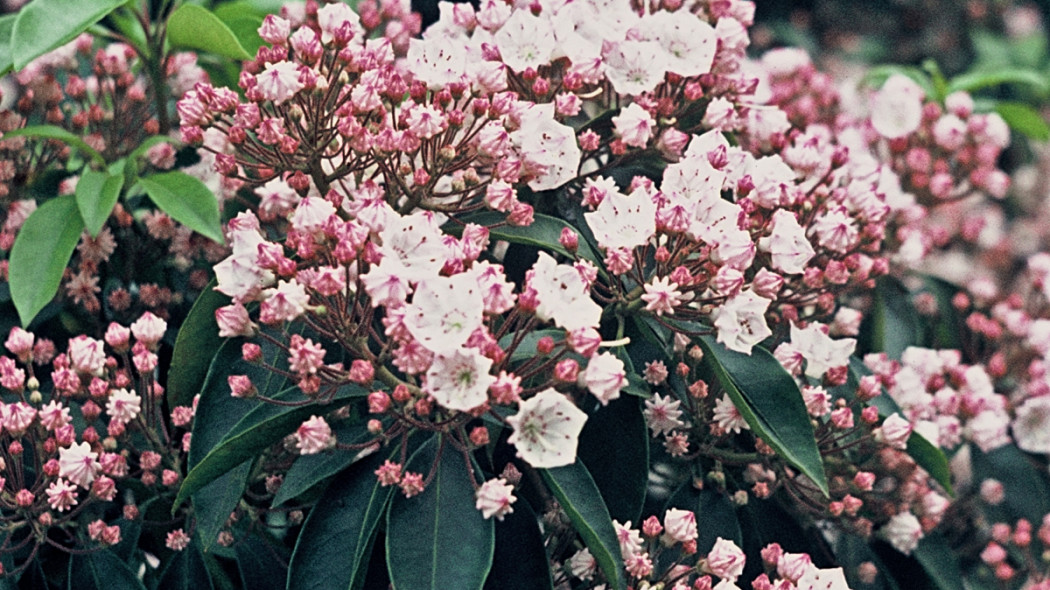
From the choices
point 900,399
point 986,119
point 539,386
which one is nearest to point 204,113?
point 539,386

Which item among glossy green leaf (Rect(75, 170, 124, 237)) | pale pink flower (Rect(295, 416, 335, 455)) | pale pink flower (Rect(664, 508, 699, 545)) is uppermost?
glossy green leaf (Rect(75, 170, 124, 237))

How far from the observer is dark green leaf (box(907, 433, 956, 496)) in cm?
117

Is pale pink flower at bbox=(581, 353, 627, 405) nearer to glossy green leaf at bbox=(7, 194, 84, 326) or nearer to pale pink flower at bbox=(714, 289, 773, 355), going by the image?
pale pink flower at bbox=(714, 289, 773, 355)

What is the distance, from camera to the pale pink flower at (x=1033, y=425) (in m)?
1.44

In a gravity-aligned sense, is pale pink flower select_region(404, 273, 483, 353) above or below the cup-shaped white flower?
above

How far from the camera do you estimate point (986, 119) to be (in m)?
1.61

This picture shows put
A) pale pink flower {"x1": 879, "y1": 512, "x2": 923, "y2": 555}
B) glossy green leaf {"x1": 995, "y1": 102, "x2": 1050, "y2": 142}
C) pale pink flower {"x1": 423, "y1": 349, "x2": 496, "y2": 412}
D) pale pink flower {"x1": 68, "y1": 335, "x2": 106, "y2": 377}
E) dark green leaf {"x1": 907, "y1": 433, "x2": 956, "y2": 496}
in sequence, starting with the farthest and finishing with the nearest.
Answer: glossy green leaf {"x1": 995, "y1": 102, "x2": 1050, "y2": 142} → pale pink flower {"x1": 879, "y1": 512, "x2": 923, "y2": 555} → dark green leaf {"x1": 907, "y1": 433, "x2": 956, "y2": 496} → pale pink flower {"x1": 68, "y1": 335, "x2": 106, "y2": 377} → pale pink flower {"x1": 423, "y1": 349, "x2": 496, "y2": 412}

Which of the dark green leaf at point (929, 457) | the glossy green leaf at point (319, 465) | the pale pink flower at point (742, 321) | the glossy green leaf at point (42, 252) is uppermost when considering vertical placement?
the pale pink flower at point (742, 321)

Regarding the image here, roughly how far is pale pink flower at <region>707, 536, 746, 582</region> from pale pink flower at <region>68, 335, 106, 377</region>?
1.94ft

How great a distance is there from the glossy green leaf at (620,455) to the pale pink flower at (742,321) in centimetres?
13

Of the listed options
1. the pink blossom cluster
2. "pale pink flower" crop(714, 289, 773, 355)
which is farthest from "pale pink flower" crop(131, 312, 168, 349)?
"pale pink flower" crop(714, 289, 773, 355)

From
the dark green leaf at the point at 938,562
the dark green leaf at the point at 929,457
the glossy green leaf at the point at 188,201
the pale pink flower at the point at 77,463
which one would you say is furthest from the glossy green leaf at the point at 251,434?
the dark green leaf at the point at 938,562

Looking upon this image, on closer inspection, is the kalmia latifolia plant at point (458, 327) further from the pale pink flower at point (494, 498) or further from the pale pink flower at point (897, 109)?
the pale pink flower at point (897, 109)

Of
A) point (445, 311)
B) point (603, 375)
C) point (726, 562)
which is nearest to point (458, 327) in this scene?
point (445, 311)
